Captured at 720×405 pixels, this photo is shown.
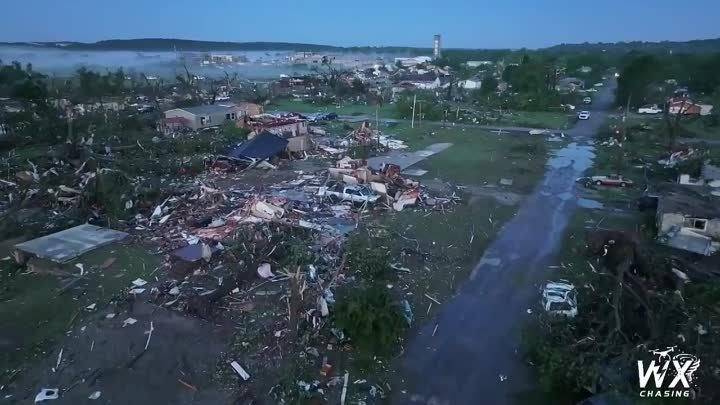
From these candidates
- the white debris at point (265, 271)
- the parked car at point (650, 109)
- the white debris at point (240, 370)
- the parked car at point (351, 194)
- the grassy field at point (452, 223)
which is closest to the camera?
the white debris at point (240, 370)

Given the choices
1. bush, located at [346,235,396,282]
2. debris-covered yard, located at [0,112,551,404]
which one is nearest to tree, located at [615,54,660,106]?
debris-covered yard, located at [0,112,551,404]

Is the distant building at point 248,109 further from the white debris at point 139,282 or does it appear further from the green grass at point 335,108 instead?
the white debris at point 139,282

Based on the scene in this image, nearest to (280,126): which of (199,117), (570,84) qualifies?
(199,117)

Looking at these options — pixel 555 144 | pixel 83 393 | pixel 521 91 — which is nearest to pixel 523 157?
pixel 555 144

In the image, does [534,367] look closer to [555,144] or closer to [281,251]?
[281,251]

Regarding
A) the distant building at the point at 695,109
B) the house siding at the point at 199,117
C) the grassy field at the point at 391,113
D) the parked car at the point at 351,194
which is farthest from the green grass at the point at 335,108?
the parked car at the point at 351,194

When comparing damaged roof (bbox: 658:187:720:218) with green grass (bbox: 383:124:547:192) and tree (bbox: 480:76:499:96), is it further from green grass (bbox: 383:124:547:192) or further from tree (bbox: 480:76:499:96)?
tree (bbox: 480:76:499:96)

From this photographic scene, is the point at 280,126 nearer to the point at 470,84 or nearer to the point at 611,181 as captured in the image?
the point at 611,181
